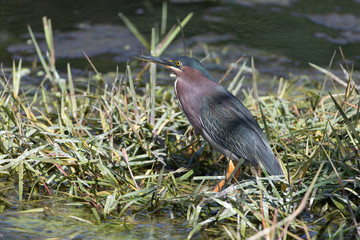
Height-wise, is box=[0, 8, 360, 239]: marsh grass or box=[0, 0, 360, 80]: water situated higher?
box=[0, 0, 360, 80]: water

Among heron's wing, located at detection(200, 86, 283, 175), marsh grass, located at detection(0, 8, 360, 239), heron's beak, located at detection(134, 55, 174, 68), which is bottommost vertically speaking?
marsh grass, located at detection(0, 8, 360, 239)

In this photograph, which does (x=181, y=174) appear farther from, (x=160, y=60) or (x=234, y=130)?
(x=160, y=60)

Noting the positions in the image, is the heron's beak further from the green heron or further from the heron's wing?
the heron's wing

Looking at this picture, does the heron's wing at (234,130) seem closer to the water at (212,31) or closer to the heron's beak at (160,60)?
the heron's beak at (160,60)

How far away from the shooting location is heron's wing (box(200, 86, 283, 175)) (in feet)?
13.1

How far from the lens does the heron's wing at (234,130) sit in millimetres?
4004

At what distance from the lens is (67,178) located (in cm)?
393

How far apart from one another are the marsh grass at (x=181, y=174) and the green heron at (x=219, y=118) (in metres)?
0.11

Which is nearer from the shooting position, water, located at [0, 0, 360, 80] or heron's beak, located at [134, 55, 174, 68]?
heron's beak, located at [134, 55, 174, 68]

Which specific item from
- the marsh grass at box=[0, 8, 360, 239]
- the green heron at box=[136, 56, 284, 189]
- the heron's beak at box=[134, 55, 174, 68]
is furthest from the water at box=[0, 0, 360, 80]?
the green heron at box=[136, 56, 284, 189]

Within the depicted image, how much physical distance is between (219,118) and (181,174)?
62cm

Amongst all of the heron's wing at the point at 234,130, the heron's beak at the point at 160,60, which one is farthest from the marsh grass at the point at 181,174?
the heron's beak at the point at 160,60

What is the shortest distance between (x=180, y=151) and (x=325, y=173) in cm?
125

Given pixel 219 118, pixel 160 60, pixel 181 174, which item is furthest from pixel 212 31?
pixel 219 118
